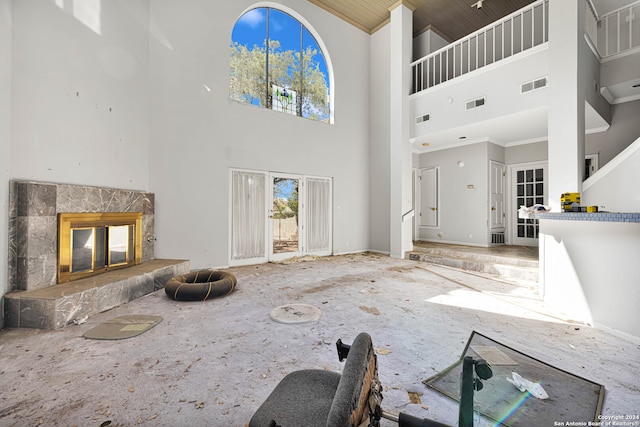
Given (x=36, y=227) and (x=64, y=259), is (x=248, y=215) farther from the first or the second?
(x=36, y=227)

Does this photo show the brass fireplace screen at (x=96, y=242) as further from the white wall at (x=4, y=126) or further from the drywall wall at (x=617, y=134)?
the drywall wall at (x=617, y=134)

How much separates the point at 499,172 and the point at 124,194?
864cm

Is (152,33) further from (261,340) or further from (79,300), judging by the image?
(261,340)

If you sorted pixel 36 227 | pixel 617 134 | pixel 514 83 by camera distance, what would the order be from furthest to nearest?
1. pixel 617 134
2. pixel 514 83
3. pixel 36 227

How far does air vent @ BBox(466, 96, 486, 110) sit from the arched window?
131 inches

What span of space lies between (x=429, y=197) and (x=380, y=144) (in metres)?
2.33

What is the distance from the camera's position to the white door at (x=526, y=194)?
276 inches

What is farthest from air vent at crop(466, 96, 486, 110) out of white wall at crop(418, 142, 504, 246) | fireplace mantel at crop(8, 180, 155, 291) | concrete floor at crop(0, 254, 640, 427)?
fireplace mantel at crop(8, 180, 155, 291)

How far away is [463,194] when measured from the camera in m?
7.62

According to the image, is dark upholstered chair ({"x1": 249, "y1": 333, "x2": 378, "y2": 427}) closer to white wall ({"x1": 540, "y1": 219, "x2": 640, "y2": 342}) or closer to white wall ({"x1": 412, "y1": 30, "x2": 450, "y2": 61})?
white wall ({"x1": 540, "y1": 219, "x2": 640, "y2": 342})

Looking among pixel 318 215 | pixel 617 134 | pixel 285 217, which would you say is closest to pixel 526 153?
pixel 617 134

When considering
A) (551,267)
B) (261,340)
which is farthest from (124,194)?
(551,267)

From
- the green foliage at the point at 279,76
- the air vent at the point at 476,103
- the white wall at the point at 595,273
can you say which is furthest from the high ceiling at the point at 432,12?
the white wall at the point at 595,273

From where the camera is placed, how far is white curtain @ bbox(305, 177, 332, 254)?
690cm
